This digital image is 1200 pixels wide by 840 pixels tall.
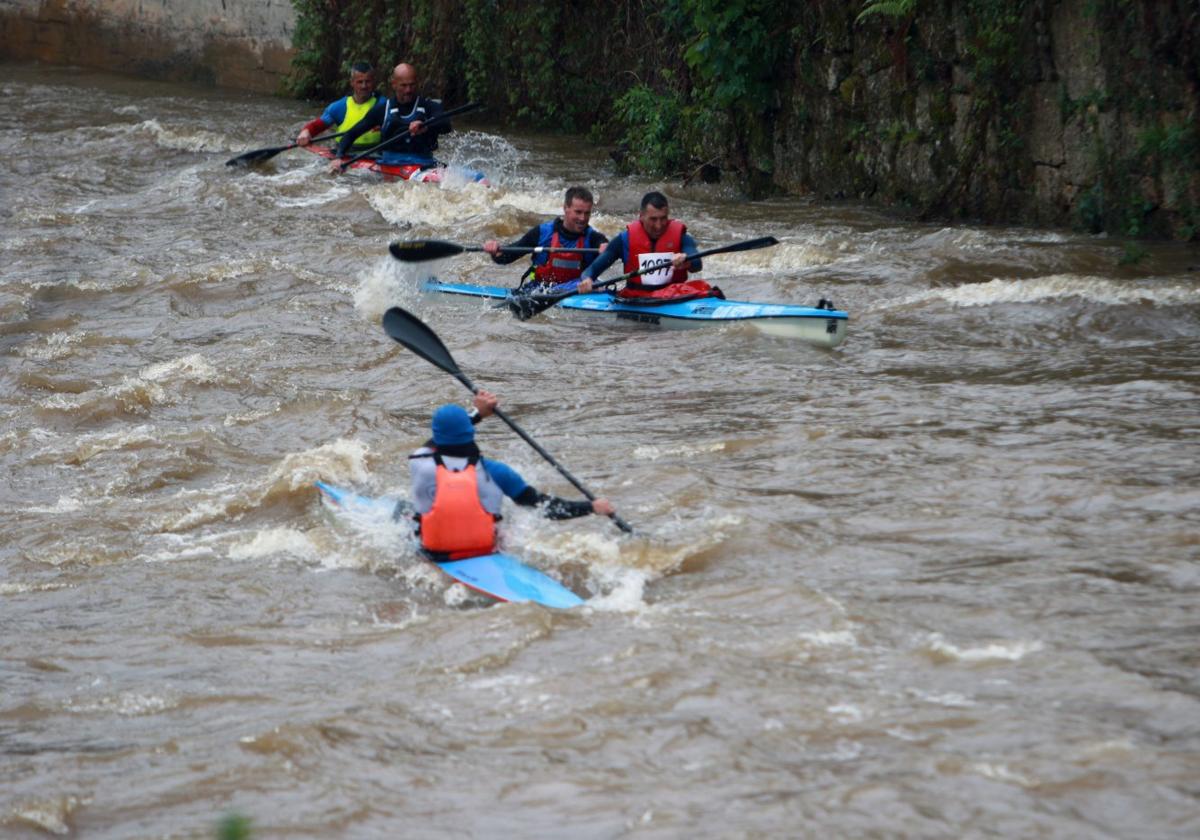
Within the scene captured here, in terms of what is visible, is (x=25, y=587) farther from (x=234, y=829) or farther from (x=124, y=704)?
(x=234, y=829)

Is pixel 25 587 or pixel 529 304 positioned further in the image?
pixel 529 304

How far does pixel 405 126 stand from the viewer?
1611cm

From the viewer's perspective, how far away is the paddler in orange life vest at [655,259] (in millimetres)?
10555

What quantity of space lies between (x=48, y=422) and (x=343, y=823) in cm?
542

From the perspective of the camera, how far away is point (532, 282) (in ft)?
37.9

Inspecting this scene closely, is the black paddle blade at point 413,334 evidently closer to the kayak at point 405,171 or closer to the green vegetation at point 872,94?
the green vegetation at point 872,94

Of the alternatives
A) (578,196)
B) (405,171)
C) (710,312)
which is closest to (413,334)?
(710,312)

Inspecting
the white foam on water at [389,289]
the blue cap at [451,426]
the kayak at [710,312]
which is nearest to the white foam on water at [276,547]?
the blue cap at [451,426]

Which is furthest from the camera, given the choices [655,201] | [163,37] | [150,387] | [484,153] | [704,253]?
[163,37]

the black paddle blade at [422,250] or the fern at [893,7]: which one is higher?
the fern at [893,7]

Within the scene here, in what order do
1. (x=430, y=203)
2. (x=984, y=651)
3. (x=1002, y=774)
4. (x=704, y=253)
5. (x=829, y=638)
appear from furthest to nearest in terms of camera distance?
(x=430, y=203), (x=704, y=253), (x=829, y=638), (x=984, y=651), (x=1002, y=774)

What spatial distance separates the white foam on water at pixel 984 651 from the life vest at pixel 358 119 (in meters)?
12.4

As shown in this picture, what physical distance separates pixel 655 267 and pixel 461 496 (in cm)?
435

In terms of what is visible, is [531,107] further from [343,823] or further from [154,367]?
[343,823]
